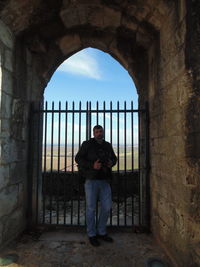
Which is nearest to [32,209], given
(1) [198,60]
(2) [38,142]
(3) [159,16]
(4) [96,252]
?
(2) [38,142]

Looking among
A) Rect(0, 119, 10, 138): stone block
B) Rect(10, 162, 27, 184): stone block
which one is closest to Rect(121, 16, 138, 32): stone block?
Rect(0, 119, 10, 138): stone block

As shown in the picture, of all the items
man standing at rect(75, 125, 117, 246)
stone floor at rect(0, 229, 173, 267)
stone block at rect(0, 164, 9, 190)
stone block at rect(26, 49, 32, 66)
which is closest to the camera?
stone floor at rect(0, 229, 173, 267)

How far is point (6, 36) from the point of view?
2.96 meters

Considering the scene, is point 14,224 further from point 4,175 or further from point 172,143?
point 172,143

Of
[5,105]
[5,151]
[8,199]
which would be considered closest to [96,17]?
[5,105]

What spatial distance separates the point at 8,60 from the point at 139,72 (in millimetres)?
2206

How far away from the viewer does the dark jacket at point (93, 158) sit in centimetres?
308

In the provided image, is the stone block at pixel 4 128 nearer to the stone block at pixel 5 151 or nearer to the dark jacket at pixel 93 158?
the stone block at pixel 5 151

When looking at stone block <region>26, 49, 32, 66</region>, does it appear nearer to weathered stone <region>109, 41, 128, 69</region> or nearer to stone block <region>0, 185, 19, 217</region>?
weathered stone <region>109, 41, 128, 69</region>

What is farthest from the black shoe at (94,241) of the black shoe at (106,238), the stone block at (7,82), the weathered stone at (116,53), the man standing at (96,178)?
the weathered stone at (116,53)

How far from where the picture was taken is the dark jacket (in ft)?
10.1

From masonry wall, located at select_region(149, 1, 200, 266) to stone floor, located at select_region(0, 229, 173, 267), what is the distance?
0.31 metres

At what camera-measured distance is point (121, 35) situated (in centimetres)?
371

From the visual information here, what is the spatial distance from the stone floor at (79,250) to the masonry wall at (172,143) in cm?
31
